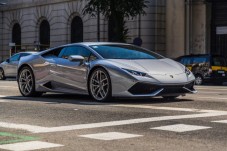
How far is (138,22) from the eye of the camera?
3894cm

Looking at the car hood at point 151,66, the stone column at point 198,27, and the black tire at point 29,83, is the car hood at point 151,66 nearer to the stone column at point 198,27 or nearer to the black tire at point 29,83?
the black tire at point 29,83

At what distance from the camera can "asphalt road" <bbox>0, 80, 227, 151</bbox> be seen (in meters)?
6.20

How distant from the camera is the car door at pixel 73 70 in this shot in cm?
1141

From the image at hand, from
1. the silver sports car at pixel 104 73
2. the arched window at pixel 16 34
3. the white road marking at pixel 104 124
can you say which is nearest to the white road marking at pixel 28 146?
the white road marking at pixel 104 124

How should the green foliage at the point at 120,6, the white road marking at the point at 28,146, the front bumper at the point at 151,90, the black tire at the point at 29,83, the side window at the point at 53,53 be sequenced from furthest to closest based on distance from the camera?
1. the green foliage at the point at 120,6
2. the black tire at the point at 29,83
3. the side window at the point at 53,53
4. the front bumper at the point at 151,90
5. the white road marking at the point at 28,146

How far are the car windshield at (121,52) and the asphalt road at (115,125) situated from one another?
3.12 ft

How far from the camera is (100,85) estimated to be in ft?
35.8

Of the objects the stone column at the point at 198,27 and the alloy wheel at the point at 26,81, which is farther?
the stone column at the point at 198,27

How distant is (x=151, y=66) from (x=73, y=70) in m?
1.89

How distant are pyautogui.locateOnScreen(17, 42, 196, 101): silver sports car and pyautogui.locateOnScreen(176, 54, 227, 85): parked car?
1537cm

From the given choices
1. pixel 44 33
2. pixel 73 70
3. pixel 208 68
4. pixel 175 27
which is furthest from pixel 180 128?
pixel 44 33

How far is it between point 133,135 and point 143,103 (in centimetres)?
386

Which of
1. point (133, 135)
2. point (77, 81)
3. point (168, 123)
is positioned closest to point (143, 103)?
point (77, 81)

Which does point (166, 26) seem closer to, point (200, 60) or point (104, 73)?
point (200, 60)
